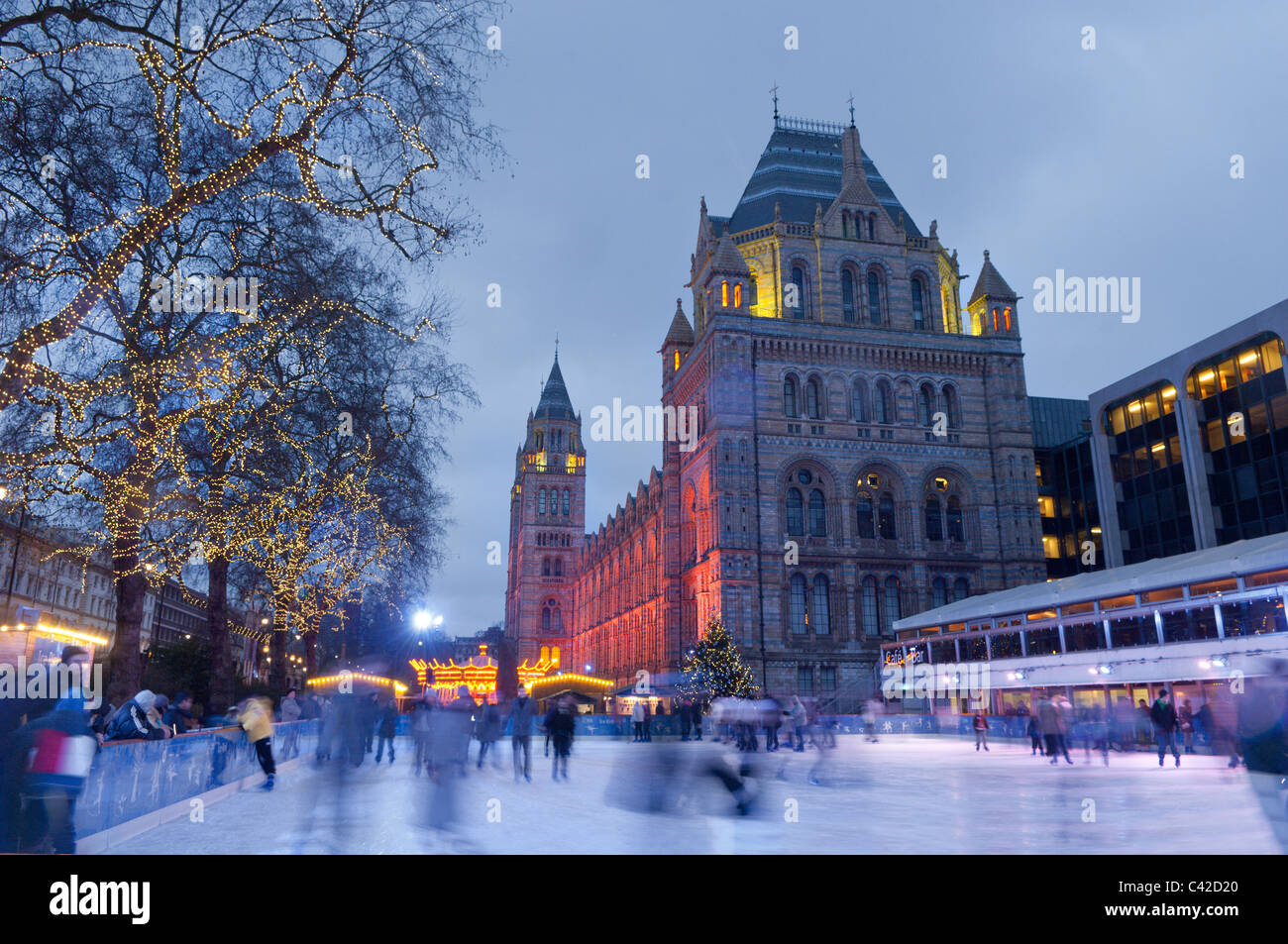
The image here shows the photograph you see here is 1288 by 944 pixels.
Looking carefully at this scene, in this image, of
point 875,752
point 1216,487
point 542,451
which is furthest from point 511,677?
point 542,451

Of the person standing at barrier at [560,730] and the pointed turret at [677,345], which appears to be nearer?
the person standing at barrier at [560,730]

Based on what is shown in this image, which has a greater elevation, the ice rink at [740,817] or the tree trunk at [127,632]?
the tree trunk at [127,632]

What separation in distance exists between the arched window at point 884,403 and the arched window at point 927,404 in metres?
1.86

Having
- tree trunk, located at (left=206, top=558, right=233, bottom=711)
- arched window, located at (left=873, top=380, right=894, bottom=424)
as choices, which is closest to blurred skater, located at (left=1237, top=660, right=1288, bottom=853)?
tree trunk, located at (left=206, top=558, right=233, bottom=711)

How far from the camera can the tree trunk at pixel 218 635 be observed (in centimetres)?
1919

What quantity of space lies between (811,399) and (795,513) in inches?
254

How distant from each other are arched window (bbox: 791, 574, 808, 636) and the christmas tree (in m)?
4.76

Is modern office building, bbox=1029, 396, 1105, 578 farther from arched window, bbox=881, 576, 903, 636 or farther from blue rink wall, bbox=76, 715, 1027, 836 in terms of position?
blue rink wall, bbox=76, 715, 1027, 836

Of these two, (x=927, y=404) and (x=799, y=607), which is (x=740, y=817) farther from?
(x=927, y=404)

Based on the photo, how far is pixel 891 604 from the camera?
4456 centimetres

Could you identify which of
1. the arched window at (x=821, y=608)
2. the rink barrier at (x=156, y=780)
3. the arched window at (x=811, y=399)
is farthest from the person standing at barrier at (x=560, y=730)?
the arched window at (x=811, y=399)

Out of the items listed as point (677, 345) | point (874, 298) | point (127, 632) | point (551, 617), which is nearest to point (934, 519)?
point (874, 298)

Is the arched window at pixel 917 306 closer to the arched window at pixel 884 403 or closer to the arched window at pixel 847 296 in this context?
the arched window at pixel 847 296

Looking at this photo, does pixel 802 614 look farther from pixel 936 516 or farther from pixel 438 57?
pixel 438 57
